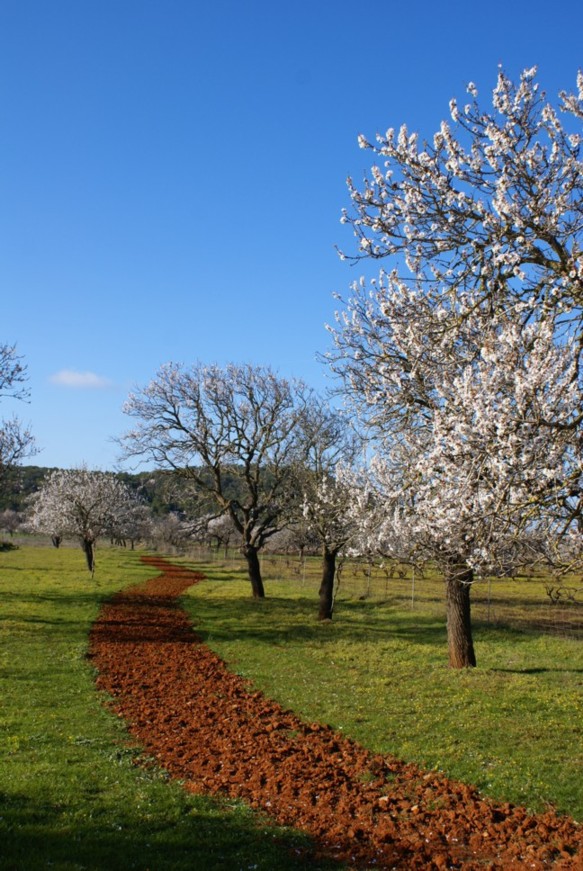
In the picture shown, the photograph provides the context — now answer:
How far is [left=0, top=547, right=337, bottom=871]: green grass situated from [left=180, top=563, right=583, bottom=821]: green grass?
3.58m

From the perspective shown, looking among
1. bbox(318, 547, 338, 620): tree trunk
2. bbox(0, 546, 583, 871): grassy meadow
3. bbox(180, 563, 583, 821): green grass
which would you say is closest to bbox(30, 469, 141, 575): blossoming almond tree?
bbox(0, 546, 583, 871): grassy meadow

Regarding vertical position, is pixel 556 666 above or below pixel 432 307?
below

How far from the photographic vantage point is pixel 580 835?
7074 mm

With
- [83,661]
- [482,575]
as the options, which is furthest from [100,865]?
[83,661]

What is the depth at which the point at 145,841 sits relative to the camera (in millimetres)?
6609

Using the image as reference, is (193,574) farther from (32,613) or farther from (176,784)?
(176,784)

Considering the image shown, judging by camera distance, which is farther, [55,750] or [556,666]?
[556,666]

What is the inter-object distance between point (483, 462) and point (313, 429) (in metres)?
22.9

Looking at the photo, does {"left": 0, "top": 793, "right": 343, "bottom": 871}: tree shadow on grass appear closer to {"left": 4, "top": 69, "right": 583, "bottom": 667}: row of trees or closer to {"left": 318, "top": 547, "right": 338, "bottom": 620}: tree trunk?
{"left": 4, "top": 69, "right": 583, "bottom": 667}: row of trees

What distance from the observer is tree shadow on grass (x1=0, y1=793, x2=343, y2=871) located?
19.9 feet

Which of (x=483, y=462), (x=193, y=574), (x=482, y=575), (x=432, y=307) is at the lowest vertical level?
(x=193, y=574)

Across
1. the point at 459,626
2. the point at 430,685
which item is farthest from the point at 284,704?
the point at 459,626

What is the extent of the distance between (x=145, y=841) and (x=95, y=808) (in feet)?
3.45

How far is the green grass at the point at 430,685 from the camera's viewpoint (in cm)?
959
